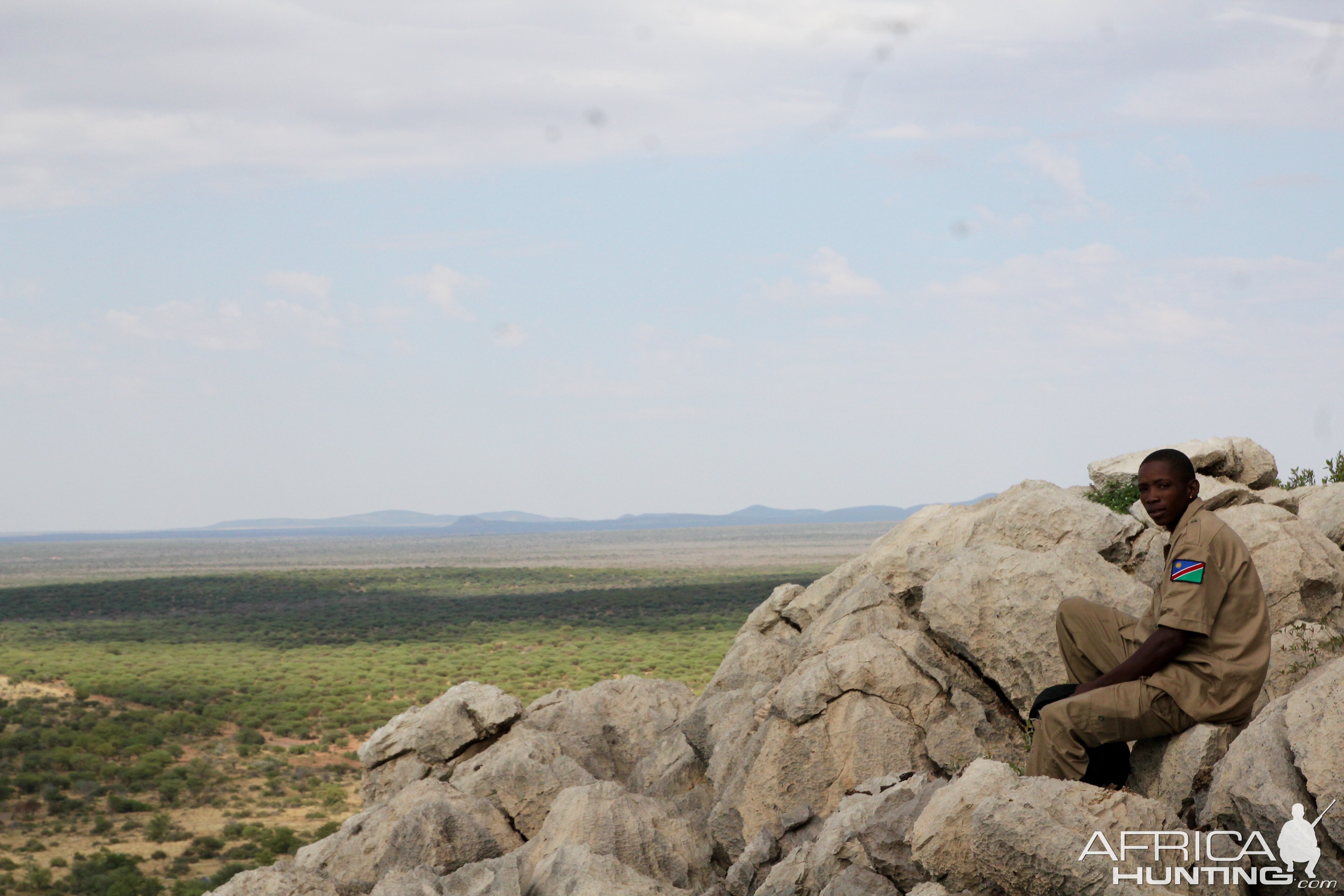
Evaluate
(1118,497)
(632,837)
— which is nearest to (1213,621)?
(632,837)

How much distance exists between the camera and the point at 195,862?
3322cm

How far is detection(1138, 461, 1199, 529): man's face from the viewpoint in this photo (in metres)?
9.01

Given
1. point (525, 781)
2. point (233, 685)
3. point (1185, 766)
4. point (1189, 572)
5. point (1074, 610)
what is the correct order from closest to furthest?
point (1189, 572), point (1185, 766), point (1074, 610), point (525, 781), point (233, 685)

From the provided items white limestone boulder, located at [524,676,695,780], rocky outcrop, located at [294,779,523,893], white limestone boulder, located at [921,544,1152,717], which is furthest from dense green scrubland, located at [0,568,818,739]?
white limestone boulder, located at [921,544,1152,717]

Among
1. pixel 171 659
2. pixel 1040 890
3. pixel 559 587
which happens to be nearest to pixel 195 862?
pixel 1040 890

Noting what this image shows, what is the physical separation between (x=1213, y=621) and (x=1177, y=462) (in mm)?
1316

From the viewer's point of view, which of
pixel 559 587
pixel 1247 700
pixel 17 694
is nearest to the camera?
pixel 1247 700

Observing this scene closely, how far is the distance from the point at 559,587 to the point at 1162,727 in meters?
134

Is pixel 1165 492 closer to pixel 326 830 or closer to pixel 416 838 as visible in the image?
pixel 416 838

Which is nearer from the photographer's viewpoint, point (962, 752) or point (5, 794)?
point (962, 752)

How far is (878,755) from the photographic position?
12.3m

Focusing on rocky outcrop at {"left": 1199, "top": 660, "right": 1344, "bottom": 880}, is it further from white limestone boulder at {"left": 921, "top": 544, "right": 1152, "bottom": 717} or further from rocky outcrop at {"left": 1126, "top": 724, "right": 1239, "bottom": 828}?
Result: white limestone boulder at {"left": 921, "top": 544, "right": 1152, "bottom": 717}

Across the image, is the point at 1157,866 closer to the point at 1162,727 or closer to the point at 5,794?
the point at 1162,727

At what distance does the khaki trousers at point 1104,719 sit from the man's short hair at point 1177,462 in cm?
132
